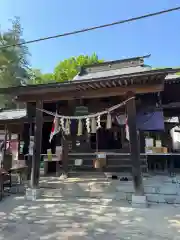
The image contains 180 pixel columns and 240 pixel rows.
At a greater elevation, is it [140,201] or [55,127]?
[55,127]

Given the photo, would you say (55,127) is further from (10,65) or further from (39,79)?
(39,79)

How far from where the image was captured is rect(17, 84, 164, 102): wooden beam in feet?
19.6

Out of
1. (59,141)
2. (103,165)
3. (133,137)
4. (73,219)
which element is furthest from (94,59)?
(73,219)

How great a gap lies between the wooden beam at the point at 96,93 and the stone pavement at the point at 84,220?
3.21 metres

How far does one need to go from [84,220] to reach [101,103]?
15.8 feet

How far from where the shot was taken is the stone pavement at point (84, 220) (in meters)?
3.88

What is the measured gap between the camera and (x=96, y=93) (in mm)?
6422

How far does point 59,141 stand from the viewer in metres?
10.3

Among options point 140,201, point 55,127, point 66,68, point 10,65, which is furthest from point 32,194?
point 66,68

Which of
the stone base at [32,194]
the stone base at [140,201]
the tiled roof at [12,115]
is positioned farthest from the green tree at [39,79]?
the stone base at [140,201]

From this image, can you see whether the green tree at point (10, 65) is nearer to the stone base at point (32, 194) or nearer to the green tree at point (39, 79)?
the green tree at point (39, 79)

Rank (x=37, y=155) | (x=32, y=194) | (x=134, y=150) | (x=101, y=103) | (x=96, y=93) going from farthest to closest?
(x=101, y=103)
(x=37, y=155)
(x=96, y=93)
(x=32, y=194)
(x=134, y=150)

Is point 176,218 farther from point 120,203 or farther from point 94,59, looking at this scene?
point 94,59

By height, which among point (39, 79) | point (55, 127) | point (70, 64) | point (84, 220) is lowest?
point (84, 220)
